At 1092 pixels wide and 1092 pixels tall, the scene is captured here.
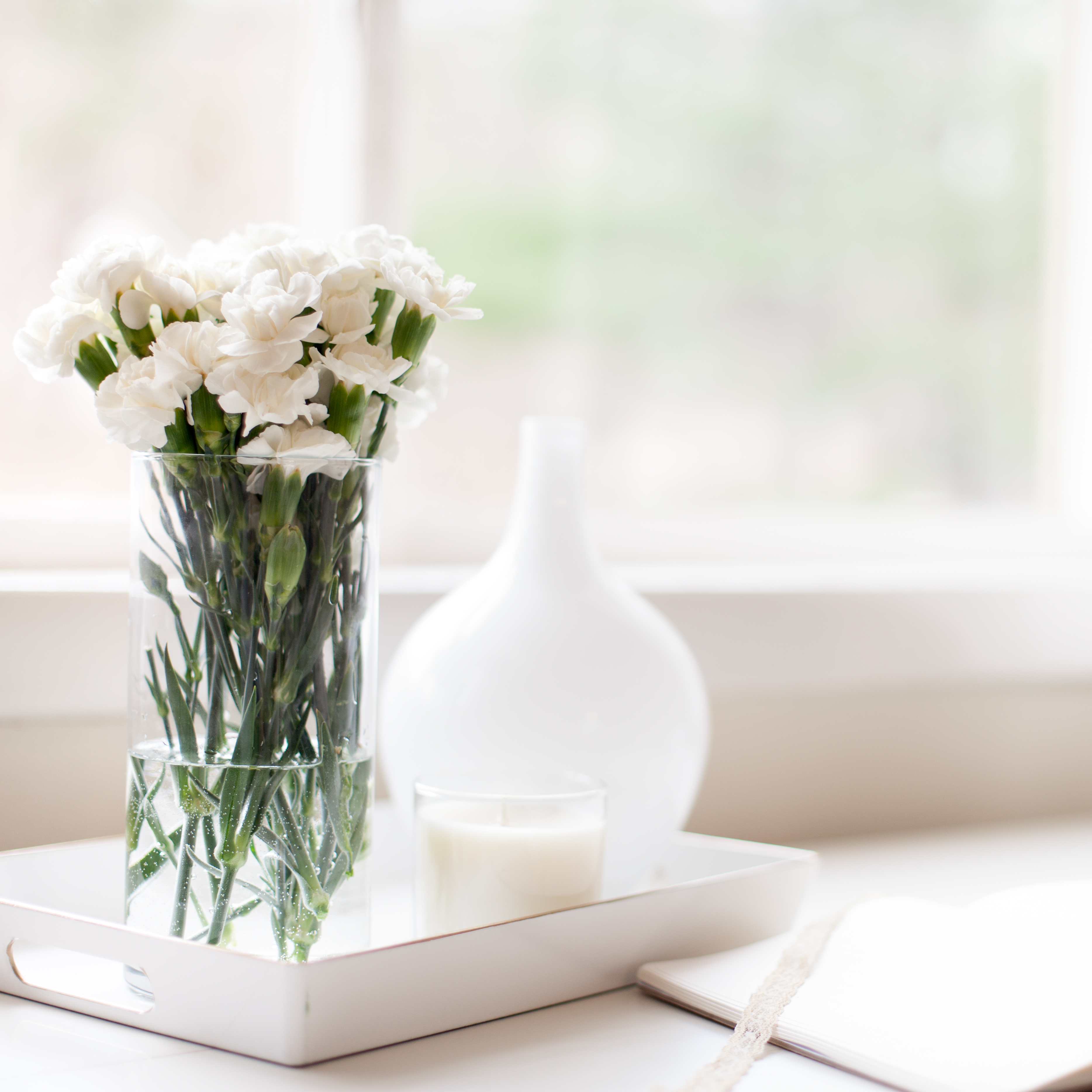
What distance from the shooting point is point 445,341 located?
120 centimetres

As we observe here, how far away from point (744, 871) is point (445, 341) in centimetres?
70

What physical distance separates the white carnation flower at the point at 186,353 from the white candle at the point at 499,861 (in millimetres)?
248

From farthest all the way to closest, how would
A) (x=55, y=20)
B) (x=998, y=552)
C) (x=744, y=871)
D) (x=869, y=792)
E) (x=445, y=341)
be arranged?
(x=998, y=552)
(x=445, y=341)
(x=869, y=792)
(x=55, y=20)
(x=744, y=871)

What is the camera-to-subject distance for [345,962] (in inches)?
19.1

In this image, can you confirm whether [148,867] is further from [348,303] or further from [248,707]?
[348,303]

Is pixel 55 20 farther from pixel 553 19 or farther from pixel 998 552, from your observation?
pixel 998 552

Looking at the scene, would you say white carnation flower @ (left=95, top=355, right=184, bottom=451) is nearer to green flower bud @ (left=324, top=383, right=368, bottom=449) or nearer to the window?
green flower bud @ (left=324, top=383, right=368, bottom=449)

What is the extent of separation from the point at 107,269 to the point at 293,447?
102mm

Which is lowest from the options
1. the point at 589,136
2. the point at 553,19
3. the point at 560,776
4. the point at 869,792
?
the point at 869,792

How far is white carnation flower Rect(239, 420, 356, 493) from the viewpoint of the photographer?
504 mm

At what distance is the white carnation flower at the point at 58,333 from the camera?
19.9 inches

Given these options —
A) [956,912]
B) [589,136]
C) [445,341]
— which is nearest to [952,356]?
[589,136]

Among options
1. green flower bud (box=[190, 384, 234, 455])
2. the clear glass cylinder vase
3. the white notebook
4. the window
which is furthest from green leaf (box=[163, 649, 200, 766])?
the window

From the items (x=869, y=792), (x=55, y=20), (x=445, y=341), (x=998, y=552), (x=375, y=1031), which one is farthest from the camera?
(x=998, y=552)
